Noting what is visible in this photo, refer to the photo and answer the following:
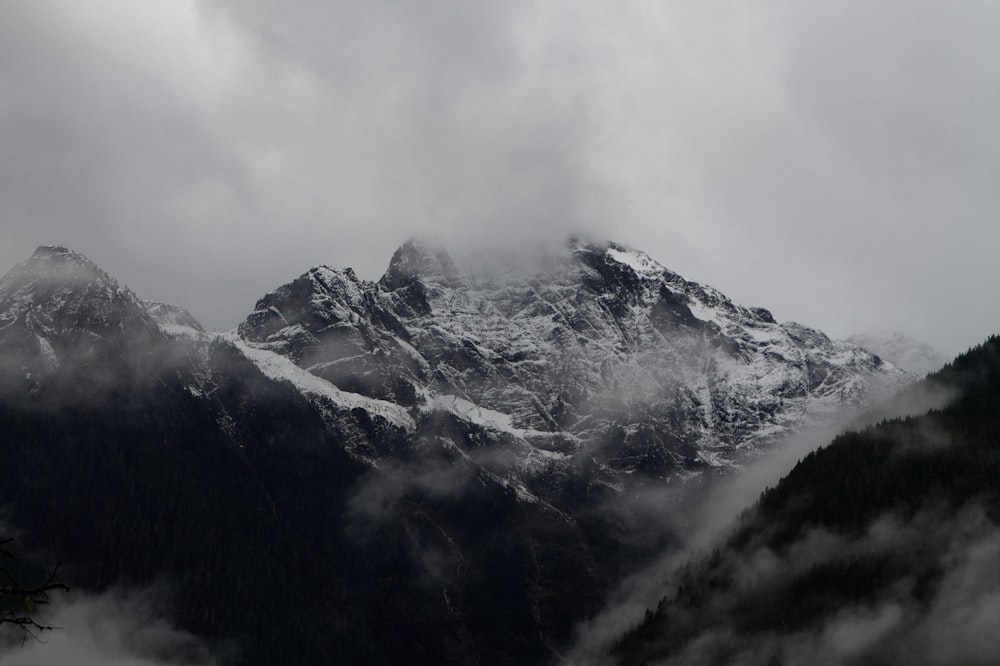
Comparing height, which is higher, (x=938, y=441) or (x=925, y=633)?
(x=938, y=441)

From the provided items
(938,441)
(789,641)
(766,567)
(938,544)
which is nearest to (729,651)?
(789,641)

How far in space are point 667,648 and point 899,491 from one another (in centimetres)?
4803

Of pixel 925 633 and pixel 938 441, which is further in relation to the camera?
pixel 938 441

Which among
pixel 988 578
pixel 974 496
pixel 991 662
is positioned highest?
pixel 974 496

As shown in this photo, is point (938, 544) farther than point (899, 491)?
No

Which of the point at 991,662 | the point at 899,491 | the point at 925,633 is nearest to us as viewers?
the point at 991,662

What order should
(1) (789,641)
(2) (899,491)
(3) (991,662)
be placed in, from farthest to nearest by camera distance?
(2) (899,491), (1) (789,641), (3) (991,662)

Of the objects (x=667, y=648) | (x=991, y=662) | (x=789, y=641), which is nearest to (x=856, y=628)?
(x=789, y=641)

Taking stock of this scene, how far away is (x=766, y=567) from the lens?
200 meters

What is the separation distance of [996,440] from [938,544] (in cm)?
2844

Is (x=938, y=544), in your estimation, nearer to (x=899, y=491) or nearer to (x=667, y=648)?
(x=899, y=491)

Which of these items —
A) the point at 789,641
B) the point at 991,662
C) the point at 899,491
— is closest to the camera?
the point at 991,662

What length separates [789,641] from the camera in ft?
576

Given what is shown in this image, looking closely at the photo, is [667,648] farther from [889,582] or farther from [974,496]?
[974,496]
